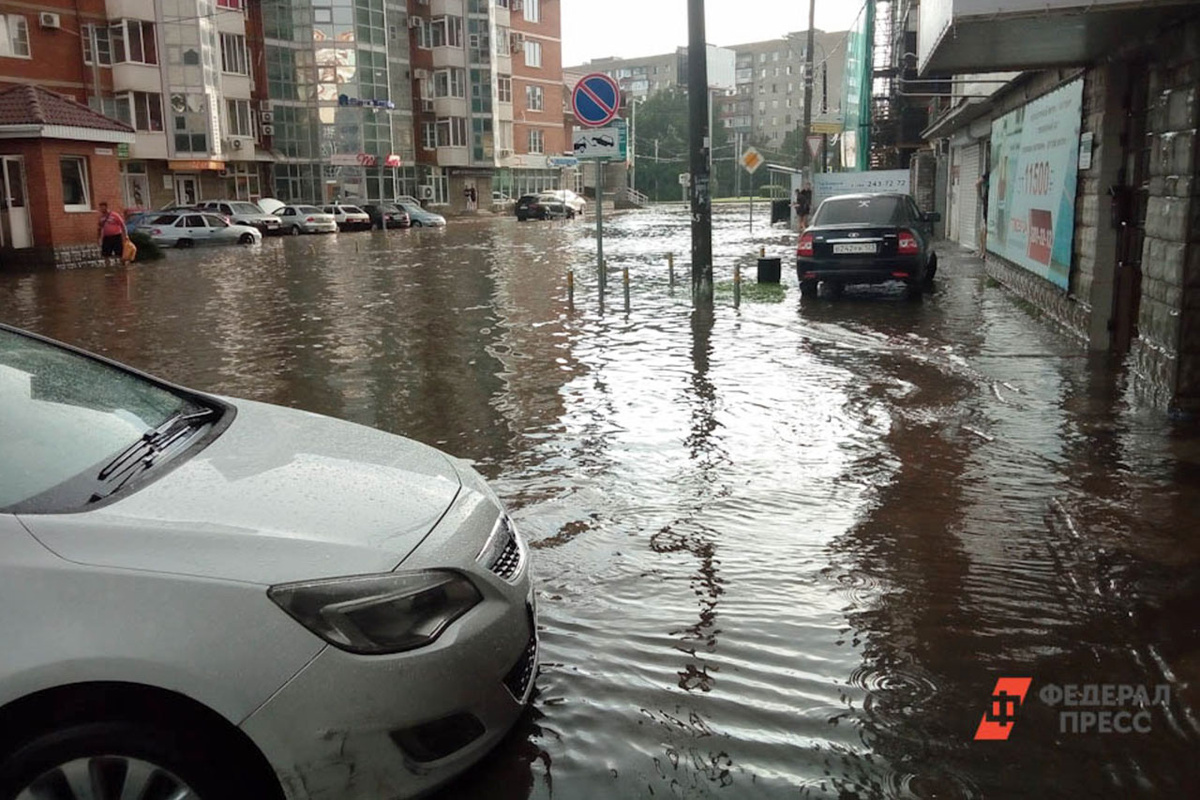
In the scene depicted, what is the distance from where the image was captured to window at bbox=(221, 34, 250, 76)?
159 feet

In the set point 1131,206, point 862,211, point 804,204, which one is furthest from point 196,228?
point 1131,206

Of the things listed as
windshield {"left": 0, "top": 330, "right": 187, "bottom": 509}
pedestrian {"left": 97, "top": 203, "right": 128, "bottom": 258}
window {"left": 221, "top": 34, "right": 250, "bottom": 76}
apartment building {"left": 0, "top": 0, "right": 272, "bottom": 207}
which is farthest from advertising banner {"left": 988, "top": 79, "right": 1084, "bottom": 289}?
window {"left": 221, "top": 34, "right": 250, "bottom": 76}

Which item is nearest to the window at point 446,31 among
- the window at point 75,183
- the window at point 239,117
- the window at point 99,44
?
the window at point 239,117

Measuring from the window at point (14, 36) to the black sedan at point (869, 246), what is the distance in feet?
114

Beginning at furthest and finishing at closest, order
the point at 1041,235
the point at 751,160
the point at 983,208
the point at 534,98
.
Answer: the point at 534,98 < the point at 751,160 < the point at 983,208 < the point at 1041,235

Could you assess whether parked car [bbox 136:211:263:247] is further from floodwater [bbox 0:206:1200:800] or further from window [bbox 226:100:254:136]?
floodwater [bbox 0:206:1200:800]

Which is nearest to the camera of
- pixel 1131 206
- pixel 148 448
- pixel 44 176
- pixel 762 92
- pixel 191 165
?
pixel 148 448

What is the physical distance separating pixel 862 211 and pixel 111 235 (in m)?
20.4

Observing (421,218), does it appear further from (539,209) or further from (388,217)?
(539,209)

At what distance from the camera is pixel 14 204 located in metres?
26.0

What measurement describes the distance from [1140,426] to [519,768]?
573cm

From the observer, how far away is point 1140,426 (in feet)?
23.3

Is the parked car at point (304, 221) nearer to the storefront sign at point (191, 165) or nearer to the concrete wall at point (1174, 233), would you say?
the storefront sign at point (191, 165)

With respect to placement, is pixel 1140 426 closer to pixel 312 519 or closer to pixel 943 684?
pixel 943 684
